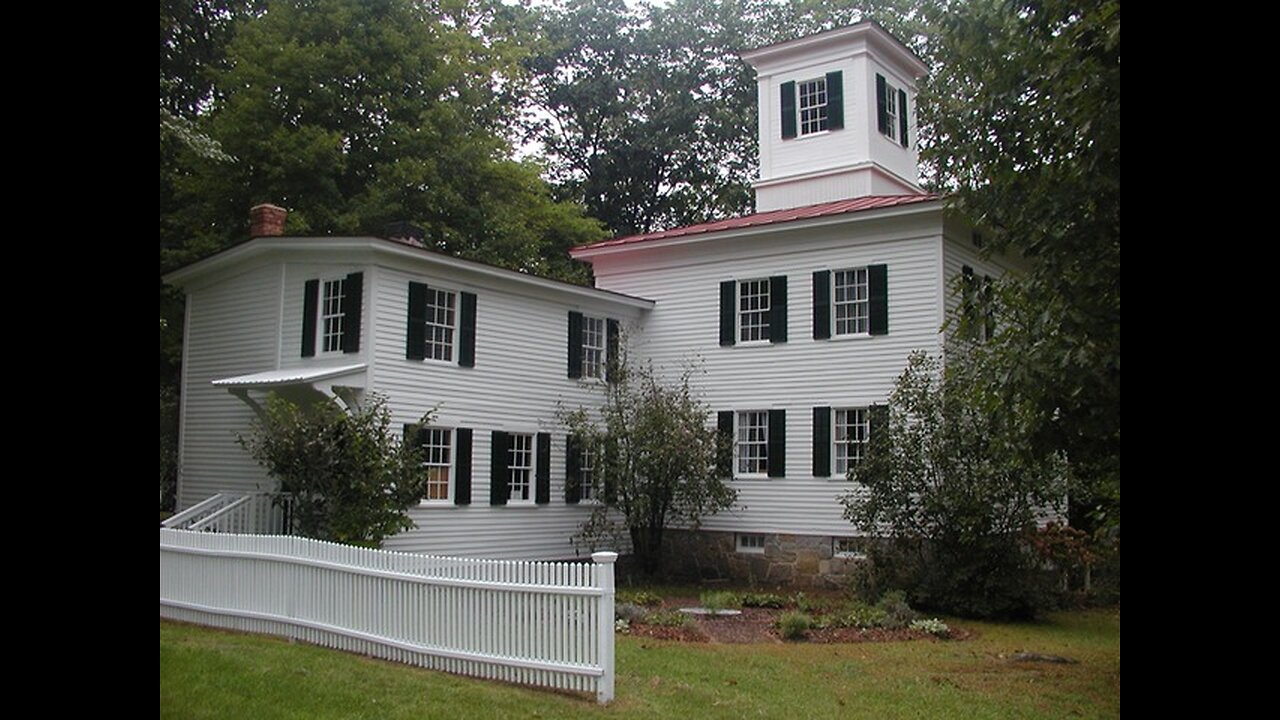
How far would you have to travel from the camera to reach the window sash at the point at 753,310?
20656mm

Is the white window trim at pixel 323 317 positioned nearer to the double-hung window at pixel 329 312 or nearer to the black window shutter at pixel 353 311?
the double-hung window at pixel 329 312

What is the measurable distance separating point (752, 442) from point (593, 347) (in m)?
3.59

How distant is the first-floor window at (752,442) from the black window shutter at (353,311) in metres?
7.37

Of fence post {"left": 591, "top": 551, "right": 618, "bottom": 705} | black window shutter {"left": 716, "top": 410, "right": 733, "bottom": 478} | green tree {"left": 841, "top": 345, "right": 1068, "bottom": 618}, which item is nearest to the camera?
fence post {"left": 591, "top": 551, "right": 618, "bottom": 705}

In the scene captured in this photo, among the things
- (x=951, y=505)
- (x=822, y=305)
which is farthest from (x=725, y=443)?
(x=951, y=505)

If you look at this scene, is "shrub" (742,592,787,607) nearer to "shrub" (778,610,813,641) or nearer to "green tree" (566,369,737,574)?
"green tree" (566,369,737,574)

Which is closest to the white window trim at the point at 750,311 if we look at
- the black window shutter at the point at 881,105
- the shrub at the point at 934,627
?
the black window shutter at the point at 881,105

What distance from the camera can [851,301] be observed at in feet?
64.1

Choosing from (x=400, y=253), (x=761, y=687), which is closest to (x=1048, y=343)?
(x=761, y=687)

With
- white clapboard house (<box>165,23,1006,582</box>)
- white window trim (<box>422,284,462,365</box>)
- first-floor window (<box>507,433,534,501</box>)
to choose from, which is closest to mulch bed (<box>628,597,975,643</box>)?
white clapboard house (<box>165,23,1006,582</box>)

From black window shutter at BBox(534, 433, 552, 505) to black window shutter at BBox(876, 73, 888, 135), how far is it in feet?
31.6

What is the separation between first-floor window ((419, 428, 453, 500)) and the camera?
17750 millimetres
